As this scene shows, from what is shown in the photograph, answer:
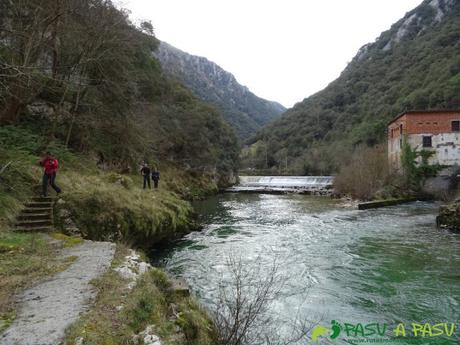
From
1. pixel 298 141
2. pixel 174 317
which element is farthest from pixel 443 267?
pixel 298 141

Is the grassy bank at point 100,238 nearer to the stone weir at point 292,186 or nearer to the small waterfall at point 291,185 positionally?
the stone weir at point 292,186

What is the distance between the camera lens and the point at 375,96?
248 ft

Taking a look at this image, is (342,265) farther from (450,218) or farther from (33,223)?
(33,223)

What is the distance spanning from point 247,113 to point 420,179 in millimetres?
145031

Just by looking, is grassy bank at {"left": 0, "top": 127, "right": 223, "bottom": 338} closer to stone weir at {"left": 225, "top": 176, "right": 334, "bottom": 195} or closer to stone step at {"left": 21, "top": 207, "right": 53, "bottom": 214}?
stone step at {"left": 21, "top": 207, "right": 53, "bottom": 214}

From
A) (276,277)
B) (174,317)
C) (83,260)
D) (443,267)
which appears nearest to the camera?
(174,317)

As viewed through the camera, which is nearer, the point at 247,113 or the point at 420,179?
the point at 420,179

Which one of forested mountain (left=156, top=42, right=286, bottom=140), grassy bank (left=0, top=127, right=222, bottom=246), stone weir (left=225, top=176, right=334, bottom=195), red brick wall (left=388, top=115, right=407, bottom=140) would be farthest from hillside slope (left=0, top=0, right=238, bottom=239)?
forested mountain (left=156, top=42, right=286, bottom=140)

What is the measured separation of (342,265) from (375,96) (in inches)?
3032

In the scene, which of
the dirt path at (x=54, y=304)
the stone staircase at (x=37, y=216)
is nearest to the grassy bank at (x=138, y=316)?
the dirt path at (x=54, y=304)

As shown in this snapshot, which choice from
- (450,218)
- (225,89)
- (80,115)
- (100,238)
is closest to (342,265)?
(100,238)

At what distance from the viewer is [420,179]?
2786 centimetres

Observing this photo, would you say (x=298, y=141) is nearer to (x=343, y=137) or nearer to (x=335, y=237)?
(x=343, y=137)

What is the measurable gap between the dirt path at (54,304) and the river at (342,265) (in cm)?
277
